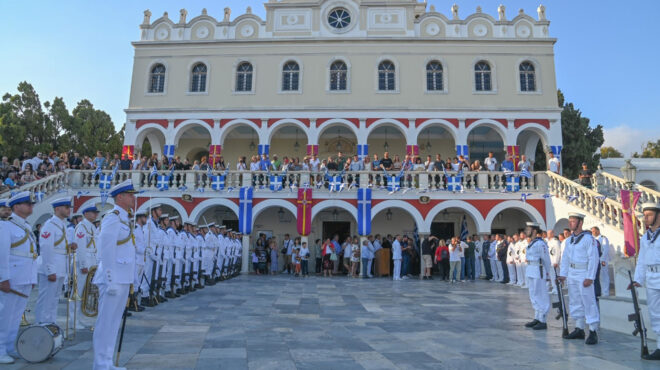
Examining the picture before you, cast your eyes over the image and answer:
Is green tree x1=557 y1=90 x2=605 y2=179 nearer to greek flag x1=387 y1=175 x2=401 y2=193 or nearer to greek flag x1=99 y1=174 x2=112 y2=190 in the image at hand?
greek flag x1=387 y1=175 x2=401 y2=193

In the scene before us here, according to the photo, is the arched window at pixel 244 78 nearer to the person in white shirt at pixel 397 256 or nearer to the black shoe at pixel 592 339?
the person in white shirt at pixel 397 256

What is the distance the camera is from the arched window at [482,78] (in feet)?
78.2

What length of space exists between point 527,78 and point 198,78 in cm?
1810

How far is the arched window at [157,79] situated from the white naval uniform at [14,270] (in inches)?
800

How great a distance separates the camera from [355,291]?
13508 millimetres

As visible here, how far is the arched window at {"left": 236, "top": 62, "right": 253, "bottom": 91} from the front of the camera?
2453 centimetres

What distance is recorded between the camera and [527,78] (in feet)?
77.8

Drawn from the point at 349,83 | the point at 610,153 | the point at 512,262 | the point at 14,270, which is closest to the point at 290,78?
the point at 349,83

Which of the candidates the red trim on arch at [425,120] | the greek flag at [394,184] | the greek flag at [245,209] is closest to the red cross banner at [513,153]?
the red trim on arch at [425,120]

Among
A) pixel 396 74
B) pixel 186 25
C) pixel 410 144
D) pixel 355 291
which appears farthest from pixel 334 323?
pixel 186 25

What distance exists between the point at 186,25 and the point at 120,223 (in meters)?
23.0

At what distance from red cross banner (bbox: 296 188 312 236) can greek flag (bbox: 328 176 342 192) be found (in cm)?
98

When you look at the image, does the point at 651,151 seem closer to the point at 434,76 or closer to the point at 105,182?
the point at 434,76

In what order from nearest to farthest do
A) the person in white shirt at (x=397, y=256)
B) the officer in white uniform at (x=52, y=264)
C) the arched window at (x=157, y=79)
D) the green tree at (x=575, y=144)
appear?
1. the officer in white uniform at (x=52, y=264)
2. the person in white shirt at (x=397, y=256)
3. the arched window at (x=157, y=79)
4. the green tree at (x=575, y=144)
